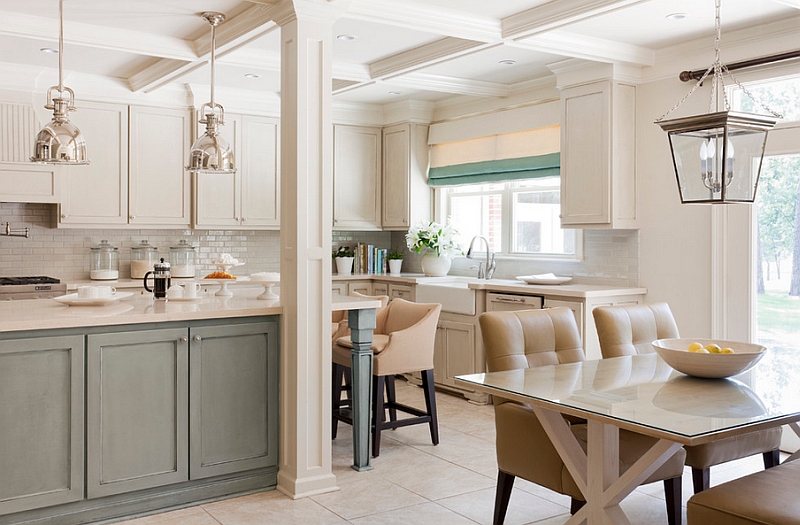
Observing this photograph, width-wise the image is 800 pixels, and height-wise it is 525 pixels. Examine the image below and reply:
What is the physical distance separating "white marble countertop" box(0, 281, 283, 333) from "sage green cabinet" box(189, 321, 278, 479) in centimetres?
9

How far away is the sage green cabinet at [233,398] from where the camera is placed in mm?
3781

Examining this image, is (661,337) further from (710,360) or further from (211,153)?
(211,153)

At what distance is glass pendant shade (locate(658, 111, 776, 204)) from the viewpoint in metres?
2.51

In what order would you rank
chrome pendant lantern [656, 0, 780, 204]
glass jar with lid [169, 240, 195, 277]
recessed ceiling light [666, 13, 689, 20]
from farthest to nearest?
glass jar with lid [169, 240, 195, 277] < recessed ceiling light [666, 13, 689, 20] < chrome pendant lantern [656, 0, 780, 204]

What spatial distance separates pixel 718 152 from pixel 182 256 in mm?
5211

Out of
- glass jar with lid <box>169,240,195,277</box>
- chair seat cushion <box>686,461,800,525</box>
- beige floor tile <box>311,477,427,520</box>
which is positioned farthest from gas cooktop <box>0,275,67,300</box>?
chair seat cushion <box>686,461,800,525</box>

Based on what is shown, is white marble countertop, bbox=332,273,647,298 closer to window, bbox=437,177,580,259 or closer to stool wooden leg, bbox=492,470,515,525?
window, bbox=437,177,580,259

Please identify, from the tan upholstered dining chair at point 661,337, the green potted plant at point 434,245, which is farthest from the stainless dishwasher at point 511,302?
the tan upholstered dining chair at point 661,337

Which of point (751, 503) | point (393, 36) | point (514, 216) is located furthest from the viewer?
point (514, 216)

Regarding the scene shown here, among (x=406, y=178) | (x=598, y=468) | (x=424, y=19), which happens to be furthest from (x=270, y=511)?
(x=406, y=178)

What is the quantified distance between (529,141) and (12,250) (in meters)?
4.22

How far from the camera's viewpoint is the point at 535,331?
11.4ft

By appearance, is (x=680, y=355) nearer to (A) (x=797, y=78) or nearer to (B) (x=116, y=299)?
(A) (x=797, y=78)

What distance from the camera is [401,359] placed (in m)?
4.65
